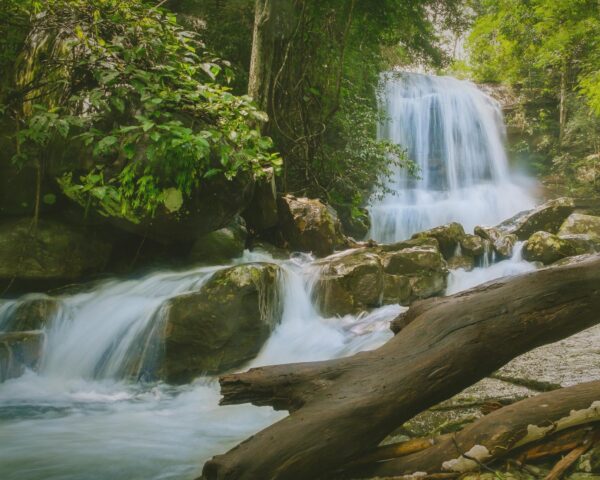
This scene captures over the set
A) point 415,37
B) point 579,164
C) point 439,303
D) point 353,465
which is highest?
point 415,37

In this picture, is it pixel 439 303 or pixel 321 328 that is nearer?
pixel 439 303

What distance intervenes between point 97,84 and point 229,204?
2266 millimetres

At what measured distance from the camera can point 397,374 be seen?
6.37 ft

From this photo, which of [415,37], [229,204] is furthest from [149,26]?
[415,37]

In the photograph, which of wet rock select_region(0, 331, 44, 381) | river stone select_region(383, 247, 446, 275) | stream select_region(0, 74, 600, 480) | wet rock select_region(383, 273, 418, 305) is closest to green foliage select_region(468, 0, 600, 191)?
river stone select_region(383, 247, 446, 275)

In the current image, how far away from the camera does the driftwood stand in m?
1.75

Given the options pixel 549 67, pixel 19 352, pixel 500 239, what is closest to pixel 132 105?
pixel 19 352

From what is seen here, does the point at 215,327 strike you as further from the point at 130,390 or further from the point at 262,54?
the point at 262,54

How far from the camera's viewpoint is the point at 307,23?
920cm

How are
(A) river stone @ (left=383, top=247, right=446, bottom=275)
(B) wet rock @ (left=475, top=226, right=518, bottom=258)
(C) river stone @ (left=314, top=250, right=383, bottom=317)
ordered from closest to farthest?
1. (C) river stone @ (left=314, top=250, right=383, bottom=317)
2. (A) river stone @ (left=383, top=247, right=446, bottom=275)
3. (B) wet rock @ (left=475, top=226, right=518, bottom=258)

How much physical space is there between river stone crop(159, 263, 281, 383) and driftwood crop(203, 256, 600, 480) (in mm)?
3349

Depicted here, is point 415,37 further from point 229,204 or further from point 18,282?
point 18,282

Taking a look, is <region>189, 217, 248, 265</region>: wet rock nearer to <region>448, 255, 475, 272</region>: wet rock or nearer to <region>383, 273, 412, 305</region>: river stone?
<region>383, 273, 412, 305</region>: river stone

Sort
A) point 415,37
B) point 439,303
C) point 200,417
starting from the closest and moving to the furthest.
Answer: point 439,303 → point 200,417 → point 415,37
